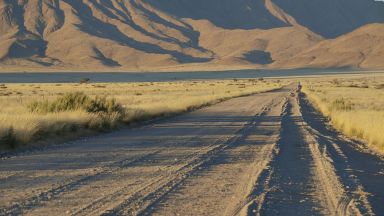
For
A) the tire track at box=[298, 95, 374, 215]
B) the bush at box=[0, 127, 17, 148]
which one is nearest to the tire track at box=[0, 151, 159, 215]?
the bush at box=[0, 127, 17, 148]

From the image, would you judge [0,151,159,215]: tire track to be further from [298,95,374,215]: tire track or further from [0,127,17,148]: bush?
[298,95,374,215]: tire track

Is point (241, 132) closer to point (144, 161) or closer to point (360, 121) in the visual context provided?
point (360, 121)

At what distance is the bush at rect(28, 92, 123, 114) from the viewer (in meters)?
26.1

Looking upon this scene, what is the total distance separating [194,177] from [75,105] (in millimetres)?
15747

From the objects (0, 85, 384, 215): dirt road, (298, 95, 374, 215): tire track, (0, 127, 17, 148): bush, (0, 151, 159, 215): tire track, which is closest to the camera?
(0, 151, 159, 215): tire track

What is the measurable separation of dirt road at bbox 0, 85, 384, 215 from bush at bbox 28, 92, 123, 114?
263 inches

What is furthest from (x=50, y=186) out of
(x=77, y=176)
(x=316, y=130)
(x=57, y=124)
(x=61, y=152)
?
(x=316, y=130)

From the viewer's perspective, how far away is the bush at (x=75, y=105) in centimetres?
2612

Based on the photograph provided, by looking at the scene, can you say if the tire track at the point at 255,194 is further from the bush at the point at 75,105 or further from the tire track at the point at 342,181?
the bush at the point at 75,105

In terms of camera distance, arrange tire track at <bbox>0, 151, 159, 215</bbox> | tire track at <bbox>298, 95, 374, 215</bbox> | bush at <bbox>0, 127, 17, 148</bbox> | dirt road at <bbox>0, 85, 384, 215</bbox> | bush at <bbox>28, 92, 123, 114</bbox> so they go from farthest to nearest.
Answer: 1. bush at <bbox>28, 92, 123, 114</bbox>
2. bush at <bbox>0, 127, 17, 148</bbox>
3. tire track at <bbox>298, 95, 374, 215</bbox>
4. dirt road at <bbox>0, 85, 384, 215</bbox>
5. tire track at <bbox>0, 151, 159, 215</bbox>

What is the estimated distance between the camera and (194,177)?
12.0 meters

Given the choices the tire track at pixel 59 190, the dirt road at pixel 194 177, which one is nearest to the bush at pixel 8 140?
the dirt road at pixel 194 177

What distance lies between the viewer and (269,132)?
22.3m

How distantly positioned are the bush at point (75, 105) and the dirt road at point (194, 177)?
21.9ft
